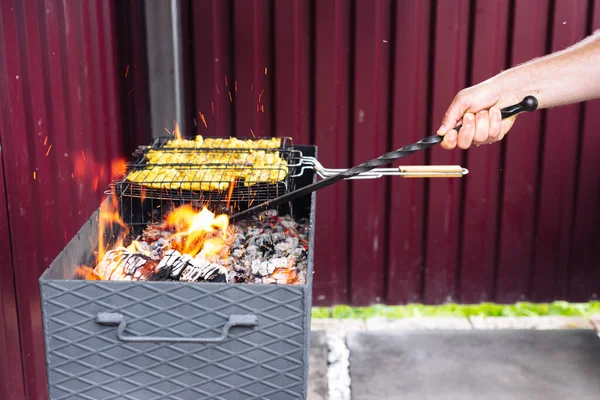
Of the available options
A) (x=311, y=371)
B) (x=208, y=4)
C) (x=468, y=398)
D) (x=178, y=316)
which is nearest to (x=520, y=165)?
A: (x=468, y=398)

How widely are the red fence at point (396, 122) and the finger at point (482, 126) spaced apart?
175 centimetres

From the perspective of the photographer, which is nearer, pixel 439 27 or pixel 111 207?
pixel 111 207

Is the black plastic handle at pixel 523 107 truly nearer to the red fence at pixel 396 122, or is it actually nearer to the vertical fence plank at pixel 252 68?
the red fence at pixel 396 122

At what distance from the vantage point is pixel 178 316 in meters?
1.87

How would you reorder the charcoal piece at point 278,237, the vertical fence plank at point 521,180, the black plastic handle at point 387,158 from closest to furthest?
1. the black plastic handle at point 387,158
2. the charcoal piece at point 278,237
3. the vertical fence plank at point 521,180

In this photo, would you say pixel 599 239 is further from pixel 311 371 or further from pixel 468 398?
pixel 311 371

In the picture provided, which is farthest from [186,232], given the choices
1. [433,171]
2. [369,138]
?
Result: [369,138]

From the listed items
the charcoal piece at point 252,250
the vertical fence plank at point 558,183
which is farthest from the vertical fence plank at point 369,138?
the charcoal piece at point 252,250

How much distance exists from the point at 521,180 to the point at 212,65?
2.17m

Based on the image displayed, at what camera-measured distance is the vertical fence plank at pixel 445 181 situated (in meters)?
4.19

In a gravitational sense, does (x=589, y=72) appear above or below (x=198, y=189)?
above

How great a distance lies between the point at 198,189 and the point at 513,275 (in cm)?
275

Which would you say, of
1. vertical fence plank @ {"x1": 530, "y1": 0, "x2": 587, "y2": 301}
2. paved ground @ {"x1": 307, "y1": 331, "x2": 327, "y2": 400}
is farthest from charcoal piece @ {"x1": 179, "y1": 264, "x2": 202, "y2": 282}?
vertical fence plank @ {"x1": 530, "y1": 0, "x2": 587, "y2": 301}

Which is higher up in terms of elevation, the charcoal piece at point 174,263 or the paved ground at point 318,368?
the charcoal piece at point 174,263
